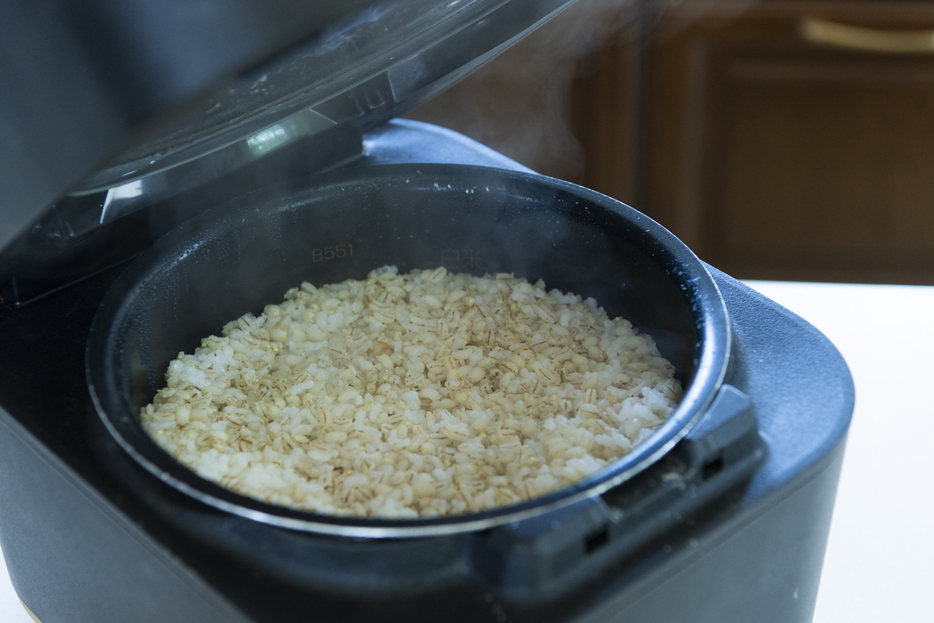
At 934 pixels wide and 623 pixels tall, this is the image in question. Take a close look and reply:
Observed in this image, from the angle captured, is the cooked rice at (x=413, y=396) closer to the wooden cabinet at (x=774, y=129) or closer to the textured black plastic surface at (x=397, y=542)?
the textured black plastic surface at (x=397, y=542)

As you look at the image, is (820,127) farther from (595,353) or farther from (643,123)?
(595,353)

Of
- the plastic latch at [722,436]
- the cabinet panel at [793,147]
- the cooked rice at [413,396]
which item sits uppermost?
the plastic latch at [722,436]

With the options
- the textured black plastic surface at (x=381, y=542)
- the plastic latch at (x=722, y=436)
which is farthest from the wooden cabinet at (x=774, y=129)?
the plastic latch at (x=722, y=436)

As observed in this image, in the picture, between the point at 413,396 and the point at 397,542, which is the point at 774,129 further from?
the point at 397,542

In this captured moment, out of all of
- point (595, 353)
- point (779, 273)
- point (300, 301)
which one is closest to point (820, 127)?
point (779, 273)

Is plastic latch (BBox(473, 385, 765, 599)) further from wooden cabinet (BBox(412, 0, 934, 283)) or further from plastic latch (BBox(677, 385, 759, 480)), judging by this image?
wooden cabinet (BBox(412, 0, 934, 283))
